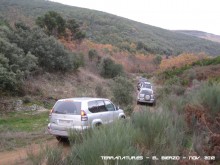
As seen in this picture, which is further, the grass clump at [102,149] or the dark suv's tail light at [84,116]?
the dark suv's tail light at [84,116]

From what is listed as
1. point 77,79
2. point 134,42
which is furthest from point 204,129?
point 134,42

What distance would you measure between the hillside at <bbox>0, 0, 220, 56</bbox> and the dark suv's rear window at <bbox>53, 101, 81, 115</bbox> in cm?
7205

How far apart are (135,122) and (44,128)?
8768mm

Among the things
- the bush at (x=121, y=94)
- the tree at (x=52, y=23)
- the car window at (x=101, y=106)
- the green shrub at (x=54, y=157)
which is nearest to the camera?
the green shrub at (x=54, y=157)

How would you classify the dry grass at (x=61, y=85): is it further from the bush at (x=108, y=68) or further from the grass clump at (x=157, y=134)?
the grass clump at (x=157, y=134)

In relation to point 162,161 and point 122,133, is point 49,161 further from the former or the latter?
point 162,161

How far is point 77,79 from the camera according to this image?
3341cm

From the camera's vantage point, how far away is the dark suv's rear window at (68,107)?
1197 centimetres

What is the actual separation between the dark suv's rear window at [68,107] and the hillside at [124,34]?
72047 mm

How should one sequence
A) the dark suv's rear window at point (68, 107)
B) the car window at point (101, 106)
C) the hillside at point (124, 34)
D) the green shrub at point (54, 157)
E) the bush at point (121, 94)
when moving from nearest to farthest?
the green shrub at point (54, 157)
the dark suv's rear window at point (68, 107)
the car window at point (101, 106)
the bush at point (121, 94)
the hillside at point (124, 34)

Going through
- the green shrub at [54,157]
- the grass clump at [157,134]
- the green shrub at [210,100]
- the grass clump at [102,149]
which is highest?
the grass clump at [102,149]

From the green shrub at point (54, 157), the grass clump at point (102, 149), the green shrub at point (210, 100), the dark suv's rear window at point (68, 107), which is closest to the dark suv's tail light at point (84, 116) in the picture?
the dark suv's rear window at point (68, 107)

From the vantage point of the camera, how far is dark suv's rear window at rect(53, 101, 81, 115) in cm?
1197

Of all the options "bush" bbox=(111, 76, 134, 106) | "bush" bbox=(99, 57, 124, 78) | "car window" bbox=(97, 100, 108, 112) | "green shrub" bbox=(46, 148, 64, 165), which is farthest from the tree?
"green shrub" bbox=(46, 148, 64, 165)
